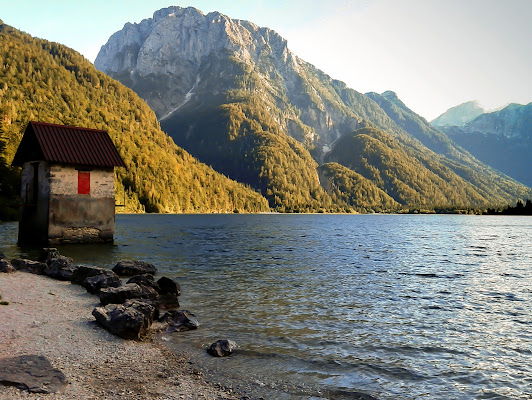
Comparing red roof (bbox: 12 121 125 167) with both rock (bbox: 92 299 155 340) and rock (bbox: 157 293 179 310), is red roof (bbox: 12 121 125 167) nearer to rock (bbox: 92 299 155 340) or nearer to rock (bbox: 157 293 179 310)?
rock (bbox: 157 293 179 310)

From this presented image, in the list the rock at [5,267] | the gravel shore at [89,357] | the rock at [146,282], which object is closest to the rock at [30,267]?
the rock at [5,267]

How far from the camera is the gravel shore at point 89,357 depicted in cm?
992

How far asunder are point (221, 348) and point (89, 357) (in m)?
4.08

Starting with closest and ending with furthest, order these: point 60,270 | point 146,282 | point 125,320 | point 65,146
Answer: point 125,320 → point 146,282 → point 60,270 → point 65,146

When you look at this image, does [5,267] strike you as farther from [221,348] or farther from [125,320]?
[221,348]

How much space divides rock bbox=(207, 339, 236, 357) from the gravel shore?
1.01 metres

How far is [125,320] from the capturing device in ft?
47.3

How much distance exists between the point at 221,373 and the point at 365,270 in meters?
26.7

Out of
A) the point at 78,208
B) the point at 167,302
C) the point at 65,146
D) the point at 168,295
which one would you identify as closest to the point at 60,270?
the point at 168,295

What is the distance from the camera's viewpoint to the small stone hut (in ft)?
138

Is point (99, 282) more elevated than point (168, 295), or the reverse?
point (99, 282)

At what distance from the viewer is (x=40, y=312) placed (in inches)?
627

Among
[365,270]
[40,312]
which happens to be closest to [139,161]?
[365,270]

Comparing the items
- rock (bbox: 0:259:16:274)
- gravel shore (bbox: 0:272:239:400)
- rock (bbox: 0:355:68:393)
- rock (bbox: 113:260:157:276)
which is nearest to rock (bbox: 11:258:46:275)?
rock (bbox: 0:259:16:274)
